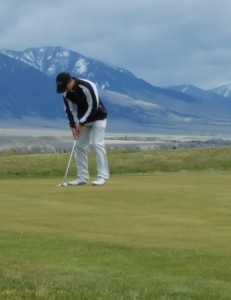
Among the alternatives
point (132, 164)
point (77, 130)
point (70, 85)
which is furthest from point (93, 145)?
point (132, 164)

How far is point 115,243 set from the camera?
33.8ft

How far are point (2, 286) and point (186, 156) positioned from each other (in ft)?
120

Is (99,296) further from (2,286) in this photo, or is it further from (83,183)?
(83,183)

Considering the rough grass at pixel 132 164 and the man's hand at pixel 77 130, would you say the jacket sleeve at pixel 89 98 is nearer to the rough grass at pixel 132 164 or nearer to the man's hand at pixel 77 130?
the man's hand at pixel 77 130

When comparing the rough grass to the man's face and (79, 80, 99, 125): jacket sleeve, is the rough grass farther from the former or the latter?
the man's face

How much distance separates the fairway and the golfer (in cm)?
168

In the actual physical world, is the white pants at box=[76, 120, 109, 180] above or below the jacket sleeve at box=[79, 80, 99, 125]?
below

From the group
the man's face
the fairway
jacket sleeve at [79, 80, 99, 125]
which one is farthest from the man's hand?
the fairway

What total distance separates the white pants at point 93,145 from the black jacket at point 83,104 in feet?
0.75

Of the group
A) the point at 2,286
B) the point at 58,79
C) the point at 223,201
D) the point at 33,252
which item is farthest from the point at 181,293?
the point at 58,79

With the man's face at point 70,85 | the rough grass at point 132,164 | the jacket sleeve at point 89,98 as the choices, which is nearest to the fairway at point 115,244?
the jacket sleeve at point 89,98

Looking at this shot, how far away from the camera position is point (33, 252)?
9.80 metres

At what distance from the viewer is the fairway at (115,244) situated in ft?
26.5

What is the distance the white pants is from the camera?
1686cm
